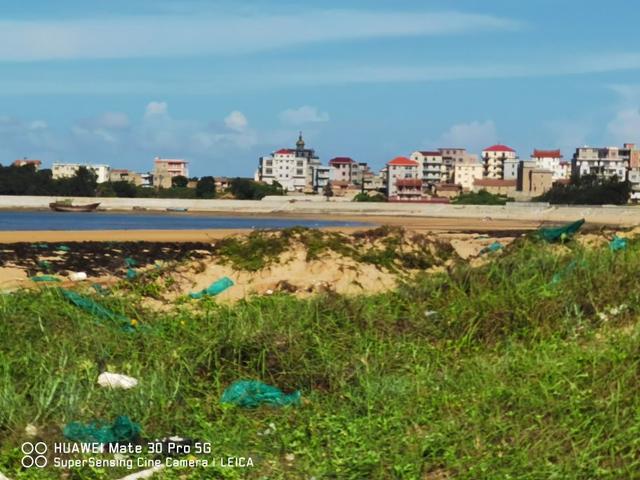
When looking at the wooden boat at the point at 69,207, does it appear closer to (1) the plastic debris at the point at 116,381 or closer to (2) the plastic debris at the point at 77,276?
(2) the plastic debris at the point at 77,276

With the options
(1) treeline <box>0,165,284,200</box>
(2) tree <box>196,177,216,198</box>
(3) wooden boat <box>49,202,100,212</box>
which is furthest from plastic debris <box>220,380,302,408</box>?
(2) tree <box>196,177,216,198</box>

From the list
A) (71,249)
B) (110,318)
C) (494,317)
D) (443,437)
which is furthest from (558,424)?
(71,249)

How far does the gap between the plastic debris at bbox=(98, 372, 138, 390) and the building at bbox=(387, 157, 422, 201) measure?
492ft

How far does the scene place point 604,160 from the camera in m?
186

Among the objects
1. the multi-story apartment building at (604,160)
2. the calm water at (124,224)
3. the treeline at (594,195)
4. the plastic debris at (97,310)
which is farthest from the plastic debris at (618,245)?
the multi-story apartment building at (604,160)

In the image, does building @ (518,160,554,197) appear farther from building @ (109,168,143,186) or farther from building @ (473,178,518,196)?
building @ (109,168,143,186)

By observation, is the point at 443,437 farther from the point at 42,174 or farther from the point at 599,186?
the point at 42,174

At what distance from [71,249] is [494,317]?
15.6m

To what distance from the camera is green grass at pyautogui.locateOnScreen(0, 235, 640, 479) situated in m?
6.52

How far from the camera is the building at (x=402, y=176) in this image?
159125 mm

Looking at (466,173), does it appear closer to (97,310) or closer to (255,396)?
(97,310)

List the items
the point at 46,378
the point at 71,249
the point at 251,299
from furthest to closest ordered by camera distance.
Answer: the point at 71,249, the point at 251,299, the point at 46,378

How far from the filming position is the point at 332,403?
7.71 m

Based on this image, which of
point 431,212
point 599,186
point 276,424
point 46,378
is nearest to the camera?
point 276,424
